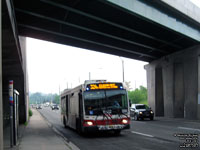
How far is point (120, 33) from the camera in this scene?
28.4 meters

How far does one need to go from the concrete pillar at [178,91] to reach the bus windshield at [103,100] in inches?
883

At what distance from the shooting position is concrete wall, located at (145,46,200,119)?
1288 inches

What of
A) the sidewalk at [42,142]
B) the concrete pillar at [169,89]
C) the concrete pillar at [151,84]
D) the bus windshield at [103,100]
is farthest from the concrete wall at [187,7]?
the concrete pillar at [151,84]

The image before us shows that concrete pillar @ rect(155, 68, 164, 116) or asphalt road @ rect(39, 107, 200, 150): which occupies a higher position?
concrete pillar @ rect(155, 68, 164, 116)

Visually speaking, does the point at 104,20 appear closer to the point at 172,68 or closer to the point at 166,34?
the point at 166,34

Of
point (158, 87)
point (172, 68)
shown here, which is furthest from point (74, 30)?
point (158, 87)

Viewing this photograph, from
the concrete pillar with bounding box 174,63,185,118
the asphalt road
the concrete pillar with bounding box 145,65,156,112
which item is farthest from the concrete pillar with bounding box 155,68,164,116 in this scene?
the asphalt road

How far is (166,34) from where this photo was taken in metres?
29.2

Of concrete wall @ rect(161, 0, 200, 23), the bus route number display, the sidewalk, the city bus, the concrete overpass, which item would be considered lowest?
the sidewalk

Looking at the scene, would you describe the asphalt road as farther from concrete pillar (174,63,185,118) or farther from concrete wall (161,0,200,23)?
concrete pillar (174,63,185,118)

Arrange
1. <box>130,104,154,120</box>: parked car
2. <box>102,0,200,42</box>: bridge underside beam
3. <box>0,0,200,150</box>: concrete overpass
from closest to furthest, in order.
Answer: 1. <box>0,0,200,150</box>: concrete overpass
2. <box>102,0,200,42</box>: bridge underside beam
3. <box>130,104,154,120</box>: parked car

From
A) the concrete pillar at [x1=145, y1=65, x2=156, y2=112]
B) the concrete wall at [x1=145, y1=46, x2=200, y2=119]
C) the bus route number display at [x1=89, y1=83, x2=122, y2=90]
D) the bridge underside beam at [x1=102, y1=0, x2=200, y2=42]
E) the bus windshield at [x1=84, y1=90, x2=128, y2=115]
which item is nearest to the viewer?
the bus windshield at [x1=84, y1=90, x2=128, y2=115]

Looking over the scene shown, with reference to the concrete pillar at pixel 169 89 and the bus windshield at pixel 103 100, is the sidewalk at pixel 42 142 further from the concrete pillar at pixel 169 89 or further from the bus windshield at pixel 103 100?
the concrete pillar at pixel 169 89

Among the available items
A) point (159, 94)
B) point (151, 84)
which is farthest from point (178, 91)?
point (151, 84)
